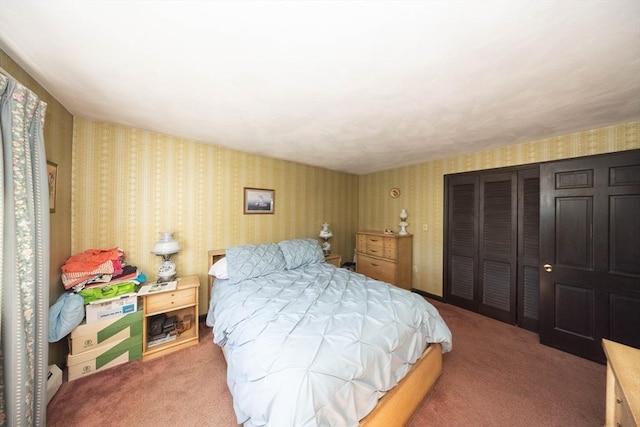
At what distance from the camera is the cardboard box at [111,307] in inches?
73.2

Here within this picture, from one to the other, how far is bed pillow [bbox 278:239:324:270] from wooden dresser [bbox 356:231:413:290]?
3.71 ft

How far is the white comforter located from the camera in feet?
3.40

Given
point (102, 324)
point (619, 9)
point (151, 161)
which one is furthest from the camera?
point (151, 161)

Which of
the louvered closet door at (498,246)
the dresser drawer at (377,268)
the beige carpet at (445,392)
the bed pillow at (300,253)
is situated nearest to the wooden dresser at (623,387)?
the beige carpet at (445,392)

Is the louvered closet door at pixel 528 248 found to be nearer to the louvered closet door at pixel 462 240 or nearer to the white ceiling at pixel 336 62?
the louvered closet door at pixel 462 240

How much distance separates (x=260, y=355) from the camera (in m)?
1.23

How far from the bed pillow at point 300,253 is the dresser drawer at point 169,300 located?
1134mm

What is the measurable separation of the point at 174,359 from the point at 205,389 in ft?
2.00

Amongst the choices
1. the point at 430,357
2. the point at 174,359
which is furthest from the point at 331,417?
the point at 174,359

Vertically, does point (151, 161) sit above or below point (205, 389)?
above

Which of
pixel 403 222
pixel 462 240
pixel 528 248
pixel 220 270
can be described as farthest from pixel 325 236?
pixel 528 248

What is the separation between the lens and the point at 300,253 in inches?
119

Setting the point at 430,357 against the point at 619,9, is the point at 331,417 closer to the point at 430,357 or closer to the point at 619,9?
the point at 430,357

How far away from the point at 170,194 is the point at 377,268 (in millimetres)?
3277
